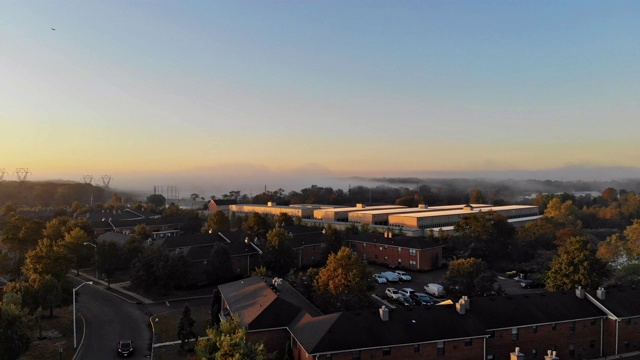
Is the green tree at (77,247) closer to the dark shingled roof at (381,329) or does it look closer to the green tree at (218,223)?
the green tree at (218,223)

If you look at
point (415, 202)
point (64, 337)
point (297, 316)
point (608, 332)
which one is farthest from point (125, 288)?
point (415, 202)

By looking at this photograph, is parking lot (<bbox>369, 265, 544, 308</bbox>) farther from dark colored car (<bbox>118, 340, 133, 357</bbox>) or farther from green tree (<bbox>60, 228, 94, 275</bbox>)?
green tree (<bbox>60, 228, 94, 275</bbox>)

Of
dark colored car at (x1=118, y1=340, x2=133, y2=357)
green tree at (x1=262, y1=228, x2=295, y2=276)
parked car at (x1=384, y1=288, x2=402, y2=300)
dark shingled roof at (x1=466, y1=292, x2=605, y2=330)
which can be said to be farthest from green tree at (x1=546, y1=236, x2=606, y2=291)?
dark colored car at (x1=118, y1=340, x2=133, y2=357)

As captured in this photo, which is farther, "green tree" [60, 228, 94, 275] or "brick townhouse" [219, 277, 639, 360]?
"green tree" [60, 228, 94, 275]

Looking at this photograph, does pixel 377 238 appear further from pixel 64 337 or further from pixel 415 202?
pixel 415 202

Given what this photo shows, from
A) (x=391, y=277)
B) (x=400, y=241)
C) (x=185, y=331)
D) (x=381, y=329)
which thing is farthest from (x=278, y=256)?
(x=381, y=329)

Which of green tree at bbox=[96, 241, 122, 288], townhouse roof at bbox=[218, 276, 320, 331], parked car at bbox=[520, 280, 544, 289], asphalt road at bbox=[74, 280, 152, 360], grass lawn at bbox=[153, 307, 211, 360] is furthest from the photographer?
green tree at bbox=[96, 241, 122, 288]
